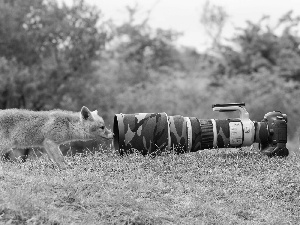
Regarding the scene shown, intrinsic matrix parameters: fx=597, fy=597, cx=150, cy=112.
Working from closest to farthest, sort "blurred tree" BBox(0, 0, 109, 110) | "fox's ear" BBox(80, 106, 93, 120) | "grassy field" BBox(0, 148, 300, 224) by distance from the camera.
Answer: "grassy field" BBox(0, 148, 300, 224)
"fox's ear" BBox(80, 106, 93, 120)
"blurred tree" BBox(0, 0, 109, 110)

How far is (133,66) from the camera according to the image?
135ft

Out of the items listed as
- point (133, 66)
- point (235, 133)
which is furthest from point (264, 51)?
point (235, 133)

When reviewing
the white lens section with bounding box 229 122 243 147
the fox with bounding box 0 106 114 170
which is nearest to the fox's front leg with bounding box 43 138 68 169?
the fox with bounding box 0 106 114 170

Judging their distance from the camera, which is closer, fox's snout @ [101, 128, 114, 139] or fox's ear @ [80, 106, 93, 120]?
fox's ear @ [80, 106, 93, 120]

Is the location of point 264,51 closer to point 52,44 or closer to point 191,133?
point 52,44

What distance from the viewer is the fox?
31.4 ft

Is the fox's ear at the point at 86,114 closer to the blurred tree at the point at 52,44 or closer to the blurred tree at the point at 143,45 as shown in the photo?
the blurred tree at the point at 52,44

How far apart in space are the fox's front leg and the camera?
3.62ft

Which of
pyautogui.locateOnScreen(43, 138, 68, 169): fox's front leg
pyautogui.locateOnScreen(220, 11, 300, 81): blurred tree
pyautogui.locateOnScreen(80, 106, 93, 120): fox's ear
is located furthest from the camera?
pyautogui.locateOnScreen(220, 11, 300, 81): blurred tree

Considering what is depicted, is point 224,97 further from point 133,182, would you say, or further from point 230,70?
point 133,182

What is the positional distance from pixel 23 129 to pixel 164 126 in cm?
238

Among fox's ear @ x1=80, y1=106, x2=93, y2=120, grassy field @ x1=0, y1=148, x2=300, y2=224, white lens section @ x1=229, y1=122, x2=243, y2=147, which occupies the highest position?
fox's ear @ x1=80, y1=106, x2=93, y2=120

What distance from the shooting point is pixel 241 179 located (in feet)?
29.3

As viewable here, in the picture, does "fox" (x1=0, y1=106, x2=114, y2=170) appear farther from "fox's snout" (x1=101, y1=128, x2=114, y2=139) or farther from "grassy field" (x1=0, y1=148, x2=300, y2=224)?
"grassy field" (x1=0, y1=148, x2=300, y2=224)
